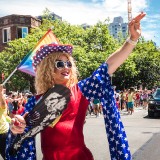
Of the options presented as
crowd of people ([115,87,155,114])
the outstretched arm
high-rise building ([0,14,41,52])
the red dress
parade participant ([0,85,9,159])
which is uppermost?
high-rise building ([0,14,41,52])

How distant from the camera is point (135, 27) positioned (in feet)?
7.80

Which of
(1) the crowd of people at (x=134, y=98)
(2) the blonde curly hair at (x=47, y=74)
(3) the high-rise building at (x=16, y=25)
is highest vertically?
(3) the high-rise building at (x=16, y=25)

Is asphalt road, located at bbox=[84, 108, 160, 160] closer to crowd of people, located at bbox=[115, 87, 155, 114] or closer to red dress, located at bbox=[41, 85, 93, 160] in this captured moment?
red dress, located at bbox=[41, 85, 93, 160]

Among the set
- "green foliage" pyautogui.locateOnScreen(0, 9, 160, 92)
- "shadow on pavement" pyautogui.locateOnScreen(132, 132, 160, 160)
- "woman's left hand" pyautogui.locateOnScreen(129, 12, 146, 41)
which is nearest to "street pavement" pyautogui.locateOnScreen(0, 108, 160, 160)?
"shadow on pavement" pyautogui.locateOnScreen(132, 132, 160, 160)

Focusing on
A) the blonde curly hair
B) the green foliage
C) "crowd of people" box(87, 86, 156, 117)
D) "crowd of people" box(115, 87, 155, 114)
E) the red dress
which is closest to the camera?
the red dress

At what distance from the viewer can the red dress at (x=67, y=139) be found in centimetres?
230

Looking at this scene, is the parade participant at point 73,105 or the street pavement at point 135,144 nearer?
the parade participant at point 73,105

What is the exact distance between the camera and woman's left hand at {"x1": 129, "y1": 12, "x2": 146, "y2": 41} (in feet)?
7.80

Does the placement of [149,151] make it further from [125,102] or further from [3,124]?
[125,102]

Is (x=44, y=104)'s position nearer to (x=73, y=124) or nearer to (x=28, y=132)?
(x=28, y=132)

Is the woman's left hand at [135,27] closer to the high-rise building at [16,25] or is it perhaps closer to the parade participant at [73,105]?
the parade participant at [73,105]

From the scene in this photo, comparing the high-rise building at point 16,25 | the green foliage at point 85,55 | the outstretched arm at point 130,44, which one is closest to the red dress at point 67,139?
the outstretched arm at point 130,44

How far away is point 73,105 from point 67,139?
0.25m

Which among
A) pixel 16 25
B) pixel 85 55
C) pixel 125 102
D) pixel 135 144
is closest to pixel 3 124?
pixel 135 144
